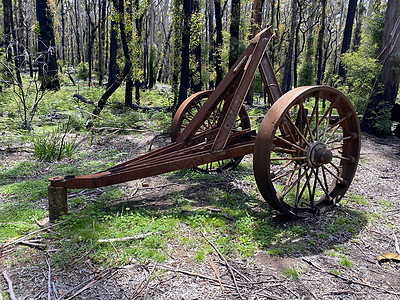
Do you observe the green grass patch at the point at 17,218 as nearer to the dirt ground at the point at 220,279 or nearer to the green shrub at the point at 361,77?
the dirt ground at the point at 220,279

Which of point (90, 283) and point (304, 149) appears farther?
point (304, 149)

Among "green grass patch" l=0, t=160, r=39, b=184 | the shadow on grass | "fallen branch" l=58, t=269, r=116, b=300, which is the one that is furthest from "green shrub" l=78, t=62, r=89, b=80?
"fallen branch" l=58, t=269, r=116, b=300

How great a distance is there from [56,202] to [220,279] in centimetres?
198

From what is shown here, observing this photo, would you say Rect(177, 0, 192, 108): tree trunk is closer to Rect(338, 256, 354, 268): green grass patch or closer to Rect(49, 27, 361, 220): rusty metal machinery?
Rect(49, 27, 361, 220): rusty metal machinery

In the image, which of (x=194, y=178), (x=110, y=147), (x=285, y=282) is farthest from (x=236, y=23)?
(x=285, y=282)

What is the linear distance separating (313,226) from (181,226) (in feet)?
5.04

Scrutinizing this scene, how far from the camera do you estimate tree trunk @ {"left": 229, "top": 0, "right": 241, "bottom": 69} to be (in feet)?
35.8

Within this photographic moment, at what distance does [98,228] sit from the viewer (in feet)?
10.1

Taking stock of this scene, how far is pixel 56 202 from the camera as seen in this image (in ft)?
10.5

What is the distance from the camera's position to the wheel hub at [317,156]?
3375 mm

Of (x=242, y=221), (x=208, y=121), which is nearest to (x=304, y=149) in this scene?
(x=242, y=221)

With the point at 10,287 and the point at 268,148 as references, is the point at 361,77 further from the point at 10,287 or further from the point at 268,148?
the point at 10,287

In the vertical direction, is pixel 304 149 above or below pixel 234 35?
below

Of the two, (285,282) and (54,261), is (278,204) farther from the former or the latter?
(54,261)
